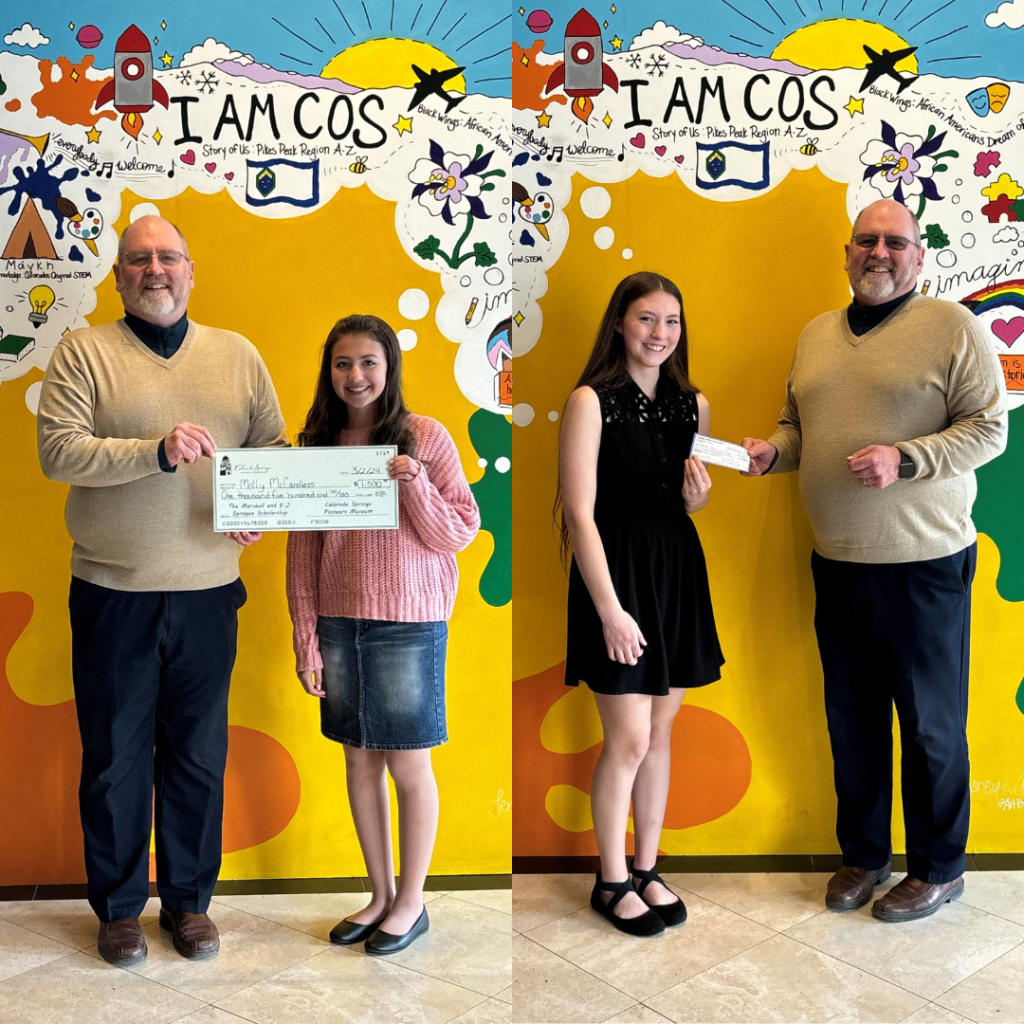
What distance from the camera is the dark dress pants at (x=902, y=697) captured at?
8.77 feet

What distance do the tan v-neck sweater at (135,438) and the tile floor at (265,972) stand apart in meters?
0.96

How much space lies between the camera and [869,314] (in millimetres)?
2725

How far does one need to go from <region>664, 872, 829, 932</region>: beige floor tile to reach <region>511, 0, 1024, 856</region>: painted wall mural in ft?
2.26

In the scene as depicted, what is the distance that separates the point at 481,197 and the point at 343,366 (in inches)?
30.0

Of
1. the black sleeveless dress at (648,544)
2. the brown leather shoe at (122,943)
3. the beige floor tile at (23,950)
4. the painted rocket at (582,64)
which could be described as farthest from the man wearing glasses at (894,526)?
the beige floor tile at (23,950)

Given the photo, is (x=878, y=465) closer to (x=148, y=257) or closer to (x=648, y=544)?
(x=648, y=544)

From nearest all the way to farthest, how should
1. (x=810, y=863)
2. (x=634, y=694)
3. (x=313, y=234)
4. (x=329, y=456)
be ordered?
Result: (x=329, y=456)
(x=634, y=694)
(x=313, y=234)
(x=810, y=863)

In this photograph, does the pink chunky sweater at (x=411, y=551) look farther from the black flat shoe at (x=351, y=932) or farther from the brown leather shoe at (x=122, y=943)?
the brown leather shoe at (x=122, y=943)

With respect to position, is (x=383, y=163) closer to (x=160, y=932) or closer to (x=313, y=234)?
(x=313, y=234)

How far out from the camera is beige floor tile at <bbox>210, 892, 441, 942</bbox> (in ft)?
9.09

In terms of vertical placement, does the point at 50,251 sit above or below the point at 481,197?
below

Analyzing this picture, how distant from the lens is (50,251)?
2.81 m

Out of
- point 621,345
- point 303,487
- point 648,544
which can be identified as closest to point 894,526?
point 648,544

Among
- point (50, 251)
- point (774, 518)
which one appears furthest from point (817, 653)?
point (50, 251)
